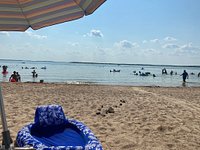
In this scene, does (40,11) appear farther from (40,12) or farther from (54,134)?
(54,134)

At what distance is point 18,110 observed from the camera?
31.7 ft

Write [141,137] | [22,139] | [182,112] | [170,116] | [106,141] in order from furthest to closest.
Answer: [182,112]
[170,116]
[141,137]
[106,141]
[22,139]

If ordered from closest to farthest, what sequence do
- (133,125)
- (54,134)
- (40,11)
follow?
(40,11)
(54,134)
(133,125)

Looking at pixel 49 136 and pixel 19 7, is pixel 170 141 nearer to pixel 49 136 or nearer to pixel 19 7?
pixel 49 136

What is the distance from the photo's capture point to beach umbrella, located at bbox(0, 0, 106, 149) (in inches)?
131

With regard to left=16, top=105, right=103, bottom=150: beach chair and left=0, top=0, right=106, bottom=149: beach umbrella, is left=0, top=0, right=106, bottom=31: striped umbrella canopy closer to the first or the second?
left=0, top=0, right=106, bottom=149: beach umbrella

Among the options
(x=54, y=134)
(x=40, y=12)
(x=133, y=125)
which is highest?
(x=40, y=12)

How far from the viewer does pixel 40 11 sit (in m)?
3.52

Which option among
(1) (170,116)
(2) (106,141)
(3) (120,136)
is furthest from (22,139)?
(1) (170,116)

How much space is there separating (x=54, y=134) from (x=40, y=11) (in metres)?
2.77

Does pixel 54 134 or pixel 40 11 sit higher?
pixel 40 11

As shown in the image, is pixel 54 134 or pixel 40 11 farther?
pixel 54 134

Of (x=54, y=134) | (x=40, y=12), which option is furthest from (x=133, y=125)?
(x=40, y=12)

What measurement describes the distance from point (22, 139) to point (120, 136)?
2.59 metres
